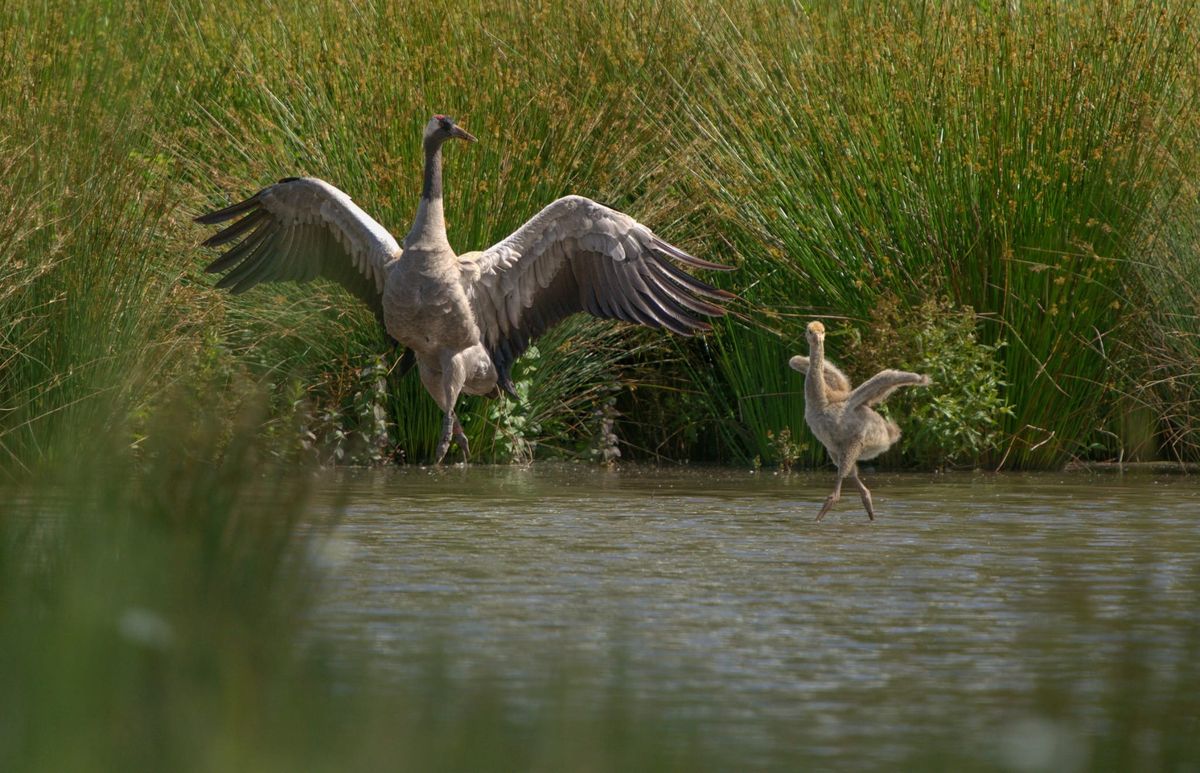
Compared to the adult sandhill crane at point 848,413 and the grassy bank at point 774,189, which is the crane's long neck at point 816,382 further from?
the grassy bank at point 774,189

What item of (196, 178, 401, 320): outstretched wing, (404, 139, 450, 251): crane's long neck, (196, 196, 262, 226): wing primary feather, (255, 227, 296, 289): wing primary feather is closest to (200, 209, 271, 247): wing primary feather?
(196, 178, 401, 320): outstretched wing

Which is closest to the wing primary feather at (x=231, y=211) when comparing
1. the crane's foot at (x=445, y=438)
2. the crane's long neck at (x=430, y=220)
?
the crane's long neck at (x=430, y=220)

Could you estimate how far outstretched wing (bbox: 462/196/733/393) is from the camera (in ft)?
35.1

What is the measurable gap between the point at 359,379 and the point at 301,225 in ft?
4.46

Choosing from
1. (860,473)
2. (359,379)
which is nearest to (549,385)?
(359,379)

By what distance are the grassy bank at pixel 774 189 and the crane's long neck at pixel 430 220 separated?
3.70ft

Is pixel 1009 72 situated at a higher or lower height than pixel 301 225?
higher

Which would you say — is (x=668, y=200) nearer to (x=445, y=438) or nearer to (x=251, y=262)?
(x=445, y=438)

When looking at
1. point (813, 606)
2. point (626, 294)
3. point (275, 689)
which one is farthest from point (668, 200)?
Answer: point (275, 689)

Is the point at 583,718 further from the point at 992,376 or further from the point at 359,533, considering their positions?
the point at 992,376

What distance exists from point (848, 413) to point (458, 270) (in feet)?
7.91

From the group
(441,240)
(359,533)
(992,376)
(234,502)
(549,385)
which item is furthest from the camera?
(549,385)

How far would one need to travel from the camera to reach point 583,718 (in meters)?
4.21

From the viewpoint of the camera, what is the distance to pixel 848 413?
10.1 meters
